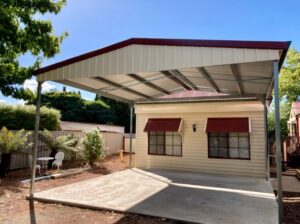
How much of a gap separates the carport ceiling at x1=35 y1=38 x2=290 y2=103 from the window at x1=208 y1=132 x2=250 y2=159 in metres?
2.70

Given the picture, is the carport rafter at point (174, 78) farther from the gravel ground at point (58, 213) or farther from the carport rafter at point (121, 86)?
the gravel ground at point (58, 213)

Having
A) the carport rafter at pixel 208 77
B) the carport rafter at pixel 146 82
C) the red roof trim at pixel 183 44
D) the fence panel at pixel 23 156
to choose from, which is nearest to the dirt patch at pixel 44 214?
the fence panel at pixel 23 156

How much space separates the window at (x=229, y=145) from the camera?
11672 mm

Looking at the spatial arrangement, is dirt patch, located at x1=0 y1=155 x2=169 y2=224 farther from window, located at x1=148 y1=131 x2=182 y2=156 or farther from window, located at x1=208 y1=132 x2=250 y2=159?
window, located at x1=208 y1=132 x2=250 y2=159

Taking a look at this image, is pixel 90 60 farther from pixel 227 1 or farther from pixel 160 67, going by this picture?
pixel 227 1

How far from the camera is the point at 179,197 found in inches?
286

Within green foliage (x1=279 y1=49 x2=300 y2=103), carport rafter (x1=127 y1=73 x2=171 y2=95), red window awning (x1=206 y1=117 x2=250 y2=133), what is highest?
green foliage (x1=279 y1=49 x2=300 y2=103)

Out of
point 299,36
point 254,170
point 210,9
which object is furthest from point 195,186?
point 299,36

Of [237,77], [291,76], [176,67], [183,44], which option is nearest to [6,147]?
[176,67]

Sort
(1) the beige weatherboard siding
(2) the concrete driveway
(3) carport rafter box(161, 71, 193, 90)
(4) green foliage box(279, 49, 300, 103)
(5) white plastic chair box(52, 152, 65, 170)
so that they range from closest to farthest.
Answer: (2) the concrete driveway < (3) carport rafter box(161, 71, 193, 90) < (5) white plastic chair box(52, 152, 65, 170) < (1) the beige weatherboard siding < (4) green foliage box(279, 49, 300, 103)

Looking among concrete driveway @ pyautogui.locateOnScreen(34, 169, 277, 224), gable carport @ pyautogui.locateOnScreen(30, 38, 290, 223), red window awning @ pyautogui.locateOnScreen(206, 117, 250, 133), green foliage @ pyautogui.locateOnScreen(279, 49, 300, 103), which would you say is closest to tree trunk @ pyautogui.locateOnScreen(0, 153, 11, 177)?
concrete driveway @ pyautogui.locateOnScreen(34, 169, 277, 224)

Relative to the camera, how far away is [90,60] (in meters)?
7.02

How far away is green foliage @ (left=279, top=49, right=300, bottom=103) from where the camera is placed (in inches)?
1082

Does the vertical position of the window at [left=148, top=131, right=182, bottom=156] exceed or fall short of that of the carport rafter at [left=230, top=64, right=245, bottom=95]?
it falls short
